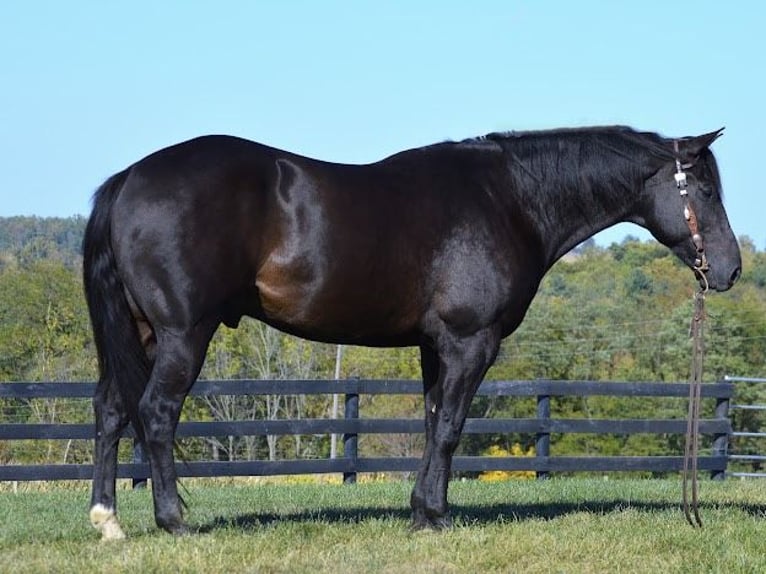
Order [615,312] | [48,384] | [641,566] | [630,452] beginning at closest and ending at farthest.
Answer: [641,566]
[48,384]
[630,452]
[615,312]

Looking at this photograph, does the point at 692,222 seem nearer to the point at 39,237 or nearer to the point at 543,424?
the point at 543,424

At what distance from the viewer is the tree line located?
132 feet

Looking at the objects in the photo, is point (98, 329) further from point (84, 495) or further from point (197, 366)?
point (84, 495)

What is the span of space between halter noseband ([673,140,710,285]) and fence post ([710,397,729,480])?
25.7 ft

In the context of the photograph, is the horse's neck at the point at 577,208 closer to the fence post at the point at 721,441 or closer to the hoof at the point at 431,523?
the hoof at the point at 431,523

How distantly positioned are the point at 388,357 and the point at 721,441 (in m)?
40.7

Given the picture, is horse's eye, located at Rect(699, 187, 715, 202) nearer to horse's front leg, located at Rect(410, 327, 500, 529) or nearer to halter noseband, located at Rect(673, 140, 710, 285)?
halter noseband, located at Rect(673, 140, 710, 285)

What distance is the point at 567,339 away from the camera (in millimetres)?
61844

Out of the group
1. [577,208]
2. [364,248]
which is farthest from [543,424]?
[364,248]

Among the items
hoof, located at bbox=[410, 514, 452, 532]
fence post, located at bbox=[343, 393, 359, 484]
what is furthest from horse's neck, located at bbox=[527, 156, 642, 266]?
fence post, located at bbox=[343, 393, 359, 484]

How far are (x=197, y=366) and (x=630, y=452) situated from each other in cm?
4601

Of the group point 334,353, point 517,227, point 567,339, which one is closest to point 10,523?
point 517,227

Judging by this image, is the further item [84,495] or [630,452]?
[630,452]

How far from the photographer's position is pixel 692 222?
274 inches
